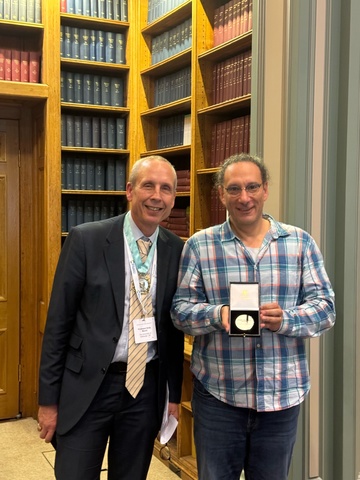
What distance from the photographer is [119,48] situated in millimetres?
4316

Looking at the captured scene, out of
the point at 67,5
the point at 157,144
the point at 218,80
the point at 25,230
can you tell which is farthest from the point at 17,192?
the point at 218,80

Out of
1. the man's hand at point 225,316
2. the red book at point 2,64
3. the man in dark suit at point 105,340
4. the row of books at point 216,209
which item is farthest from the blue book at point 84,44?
the man's hand at point 225,316

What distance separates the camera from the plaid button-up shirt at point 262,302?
1728 millimetres

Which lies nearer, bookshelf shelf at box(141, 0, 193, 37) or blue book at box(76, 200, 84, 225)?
bookshelf shelf at box(141, 0, 193, 37)

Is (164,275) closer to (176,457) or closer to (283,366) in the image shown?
(283,366)

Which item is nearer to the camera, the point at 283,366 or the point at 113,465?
the point at 283,366

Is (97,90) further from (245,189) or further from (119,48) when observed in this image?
(245,189)

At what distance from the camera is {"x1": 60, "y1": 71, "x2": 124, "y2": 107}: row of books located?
165 inches

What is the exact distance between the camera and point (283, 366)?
5.74ft

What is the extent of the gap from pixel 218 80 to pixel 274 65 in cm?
115

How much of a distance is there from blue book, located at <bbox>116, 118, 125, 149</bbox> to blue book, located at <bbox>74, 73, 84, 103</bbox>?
0.34 meters

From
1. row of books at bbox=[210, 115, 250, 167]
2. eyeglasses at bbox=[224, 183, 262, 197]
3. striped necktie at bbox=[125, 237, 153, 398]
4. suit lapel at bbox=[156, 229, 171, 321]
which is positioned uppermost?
row of books at bbox=[210, 115, 250, 167]

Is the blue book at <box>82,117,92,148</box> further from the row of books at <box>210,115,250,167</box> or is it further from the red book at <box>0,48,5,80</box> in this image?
the row of books at <box>210,115,250,167</box>

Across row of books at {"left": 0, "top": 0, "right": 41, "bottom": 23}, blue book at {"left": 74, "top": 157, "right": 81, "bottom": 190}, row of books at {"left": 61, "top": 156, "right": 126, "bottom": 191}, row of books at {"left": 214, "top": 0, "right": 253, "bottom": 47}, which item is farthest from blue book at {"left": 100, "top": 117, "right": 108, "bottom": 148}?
row of books at {"left": 214, "top": 0, "right": 253, "bottom": 47}
